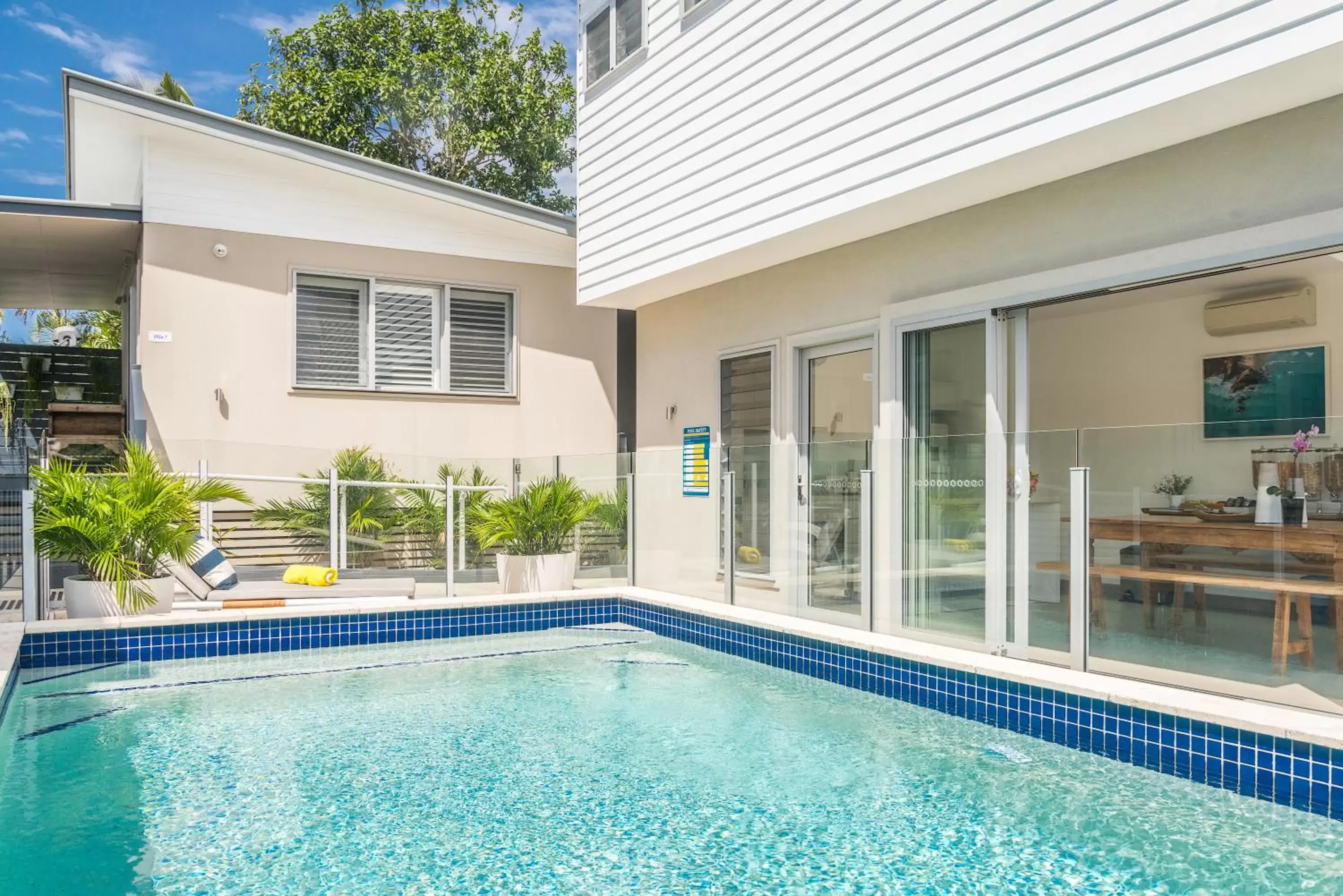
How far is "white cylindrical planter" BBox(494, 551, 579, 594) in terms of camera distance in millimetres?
8461

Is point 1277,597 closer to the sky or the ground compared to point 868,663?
closer to the sky

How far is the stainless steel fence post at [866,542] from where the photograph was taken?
247 inches

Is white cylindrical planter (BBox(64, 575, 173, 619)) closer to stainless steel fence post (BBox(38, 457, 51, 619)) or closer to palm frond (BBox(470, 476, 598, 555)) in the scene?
stainless steel fence post (BBox(38, 457, 51, 619))

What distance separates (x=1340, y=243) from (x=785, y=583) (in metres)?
3.78

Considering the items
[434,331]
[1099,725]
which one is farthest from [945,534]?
[434,331]

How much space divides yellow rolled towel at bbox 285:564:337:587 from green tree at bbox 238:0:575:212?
635 inches

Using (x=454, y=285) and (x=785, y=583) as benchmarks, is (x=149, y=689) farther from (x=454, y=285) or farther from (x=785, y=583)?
(x=454, y=285)

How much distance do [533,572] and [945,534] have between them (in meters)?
A: 3.90

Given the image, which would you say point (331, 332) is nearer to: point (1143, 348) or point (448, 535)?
point (448, 535)

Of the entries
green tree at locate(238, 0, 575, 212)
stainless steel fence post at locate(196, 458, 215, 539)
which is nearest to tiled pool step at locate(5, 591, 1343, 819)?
stainless steel fence post at locate(196, 458, 215, 539)

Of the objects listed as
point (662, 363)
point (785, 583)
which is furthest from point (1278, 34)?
point (662, 363)

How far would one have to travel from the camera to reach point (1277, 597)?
4219 mm

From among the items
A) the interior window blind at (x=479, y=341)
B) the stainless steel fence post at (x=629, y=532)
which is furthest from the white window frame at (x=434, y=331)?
the stainless steel fence post at (x=629, y=532)

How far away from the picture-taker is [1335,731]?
3.76 meters
